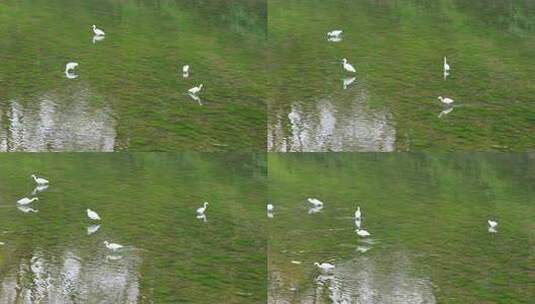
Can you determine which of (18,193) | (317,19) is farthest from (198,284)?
(317,19)

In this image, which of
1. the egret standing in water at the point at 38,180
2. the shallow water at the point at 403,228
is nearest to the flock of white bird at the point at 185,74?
the shallow water at the point at 403,228

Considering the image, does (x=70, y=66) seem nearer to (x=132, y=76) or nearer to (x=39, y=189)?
(x=132, y=76)

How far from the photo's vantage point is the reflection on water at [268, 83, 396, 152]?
7375 mm

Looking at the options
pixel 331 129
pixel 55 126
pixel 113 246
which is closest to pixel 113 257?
pixel 113 246

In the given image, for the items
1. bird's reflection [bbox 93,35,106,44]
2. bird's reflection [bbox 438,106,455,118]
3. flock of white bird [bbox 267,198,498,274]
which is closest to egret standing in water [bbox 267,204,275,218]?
flock of white bird [bbox 267,198,498,274]

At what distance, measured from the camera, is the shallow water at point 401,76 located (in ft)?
24.3

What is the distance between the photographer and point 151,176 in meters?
7.34

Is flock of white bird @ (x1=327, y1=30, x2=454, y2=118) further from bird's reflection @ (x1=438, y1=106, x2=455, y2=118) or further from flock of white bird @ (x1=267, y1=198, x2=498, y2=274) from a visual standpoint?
flock of white bird @ (x1=267, y1=198, x2=498, y2=274)

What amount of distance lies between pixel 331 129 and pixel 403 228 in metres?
0.89

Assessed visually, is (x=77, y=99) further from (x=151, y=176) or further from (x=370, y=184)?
(x=370, y=184)

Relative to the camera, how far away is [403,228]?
7156 millimetres

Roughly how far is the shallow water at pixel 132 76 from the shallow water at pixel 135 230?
0.50ft

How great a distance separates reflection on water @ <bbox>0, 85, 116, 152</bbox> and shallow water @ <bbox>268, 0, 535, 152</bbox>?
4.01 ft

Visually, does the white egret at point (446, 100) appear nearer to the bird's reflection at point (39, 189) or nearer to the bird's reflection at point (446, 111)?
the bird's reflection at point (446, 111)
